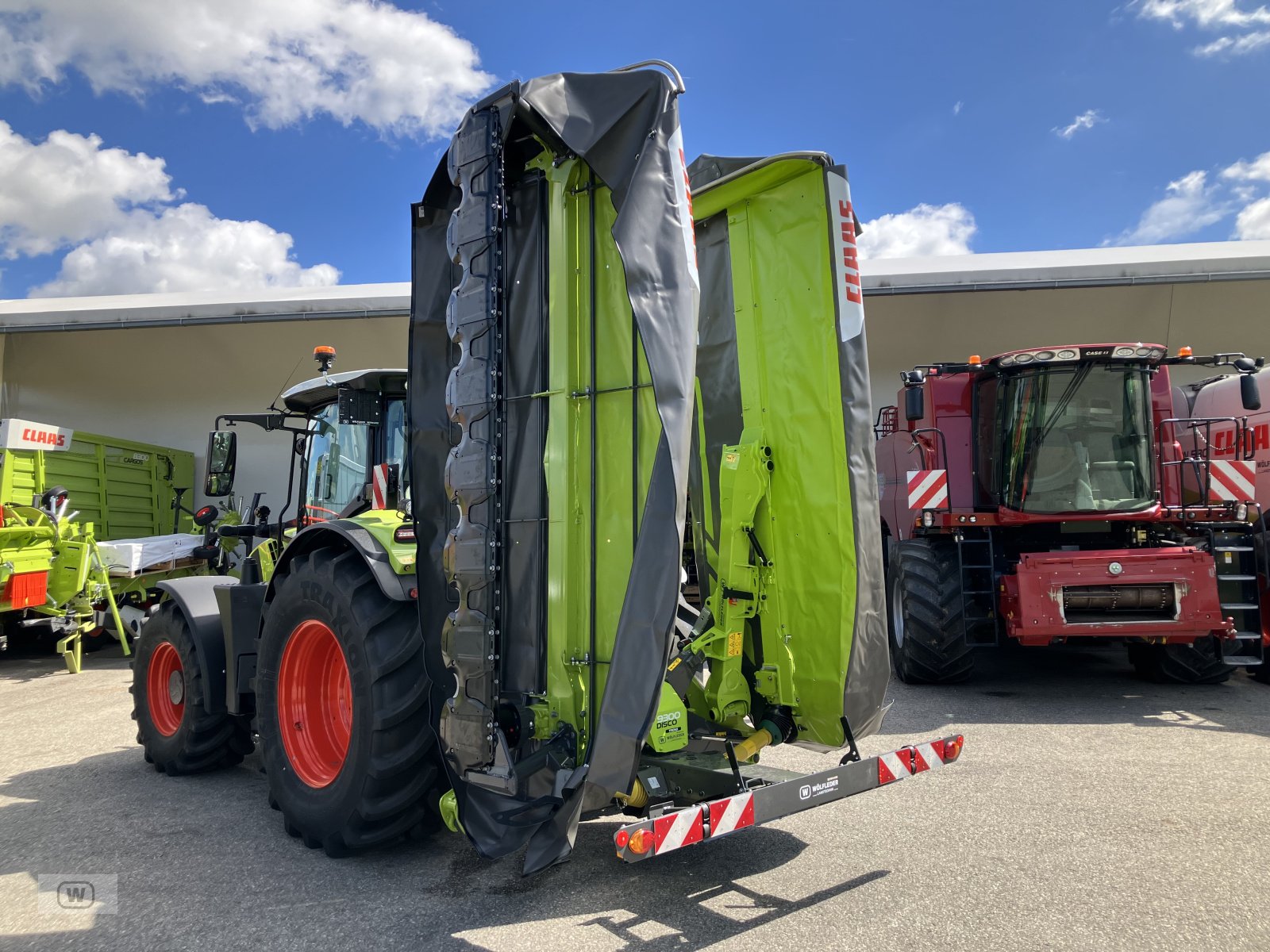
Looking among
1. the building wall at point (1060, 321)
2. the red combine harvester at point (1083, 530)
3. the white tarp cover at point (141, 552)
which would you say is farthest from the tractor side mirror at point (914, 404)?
the white tarp cover at point (141, 552)

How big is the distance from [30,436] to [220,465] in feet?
17.6

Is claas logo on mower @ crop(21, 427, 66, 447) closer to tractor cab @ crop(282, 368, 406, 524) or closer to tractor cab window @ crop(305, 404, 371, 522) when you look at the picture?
tractor cab @ crop(282, 368, 406, 524)

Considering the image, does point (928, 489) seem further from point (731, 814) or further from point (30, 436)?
point (30, 436)

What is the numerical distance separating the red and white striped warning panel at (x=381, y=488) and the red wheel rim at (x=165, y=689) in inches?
54.3

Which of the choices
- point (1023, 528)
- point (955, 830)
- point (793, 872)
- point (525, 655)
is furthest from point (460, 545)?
point (1023, 528)

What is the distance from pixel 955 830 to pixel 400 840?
2.33 meters

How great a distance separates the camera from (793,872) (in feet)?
10.5

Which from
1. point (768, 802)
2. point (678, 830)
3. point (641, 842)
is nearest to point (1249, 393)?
point (768, 802)

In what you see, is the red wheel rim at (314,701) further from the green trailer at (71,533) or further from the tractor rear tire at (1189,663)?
the tractor rear tire at (1189,663)

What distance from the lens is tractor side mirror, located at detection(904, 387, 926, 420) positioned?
6473 millimetres

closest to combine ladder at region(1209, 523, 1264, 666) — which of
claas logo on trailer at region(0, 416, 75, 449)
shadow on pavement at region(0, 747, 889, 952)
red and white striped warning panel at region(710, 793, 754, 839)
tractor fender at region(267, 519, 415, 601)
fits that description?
shadow on pavement at region(0, 747, 889, 952)

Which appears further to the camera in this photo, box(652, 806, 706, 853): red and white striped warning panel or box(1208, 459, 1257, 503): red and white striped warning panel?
box(1208, 459, 1257, 503): red and white striped warning panel

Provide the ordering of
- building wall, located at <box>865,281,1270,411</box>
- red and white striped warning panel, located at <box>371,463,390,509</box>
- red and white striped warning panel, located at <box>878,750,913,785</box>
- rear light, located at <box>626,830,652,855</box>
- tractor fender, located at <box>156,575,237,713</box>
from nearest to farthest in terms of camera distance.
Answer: rear light, located at <box>626,830,652,855</box>, red and white striped warning panel, located at <box>878,750,913,785</box>, tractor fender, located at <box>156,575,237,713</box>, red and white striped warning panel, located at <box>371,463,390,509</box>, building wall, located at <box>865,281,1270,411</box>

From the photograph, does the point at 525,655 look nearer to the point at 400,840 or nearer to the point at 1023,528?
the point at 400,840
